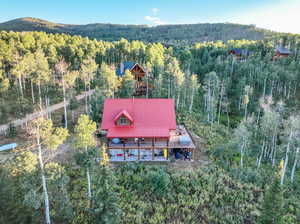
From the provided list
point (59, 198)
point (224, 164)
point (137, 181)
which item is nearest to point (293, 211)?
point (224, 164)

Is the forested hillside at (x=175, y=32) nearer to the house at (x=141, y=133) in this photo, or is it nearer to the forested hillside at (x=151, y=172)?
the forested hillside at (x=151, y=172)

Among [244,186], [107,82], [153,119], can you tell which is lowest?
[244,186]

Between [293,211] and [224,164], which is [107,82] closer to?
[224,164]

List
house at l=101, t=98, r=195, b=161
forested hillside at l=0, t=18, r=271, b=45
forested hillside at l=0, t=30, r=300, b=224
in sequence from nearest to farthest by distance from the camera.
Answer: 1. forested hillside at l=0, t=30, r=300, b=224
2. house at l=101, t=98, r=195, b=161
3. forested hillside at l=0, t=18, r=271, b=45

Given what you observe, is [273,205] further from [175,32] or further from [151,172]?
[175,32]

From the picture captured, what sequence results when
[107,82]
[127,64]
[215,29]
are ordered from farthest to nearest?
1. [215,29]
2. [127,64]
3. [107,82]

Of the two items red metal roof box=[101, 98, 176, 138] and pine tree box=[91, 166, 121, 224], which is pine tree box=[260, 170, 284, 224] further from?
pine tree box=[91, 166, 121, 224]

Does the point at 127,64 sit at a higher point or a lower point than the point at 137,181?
higher

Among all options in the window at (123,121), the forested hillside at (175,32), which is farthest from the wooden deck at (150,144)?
the forested hillside at (175,32)

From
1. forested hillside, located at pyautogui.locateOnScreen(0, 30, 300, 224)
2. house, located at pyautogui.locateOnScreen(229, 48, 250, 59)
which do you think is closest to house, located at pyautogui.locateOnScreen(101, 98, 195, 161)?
forested hillside, located at pyautogui.locateOnScreen(0, 30, 300, 224)
